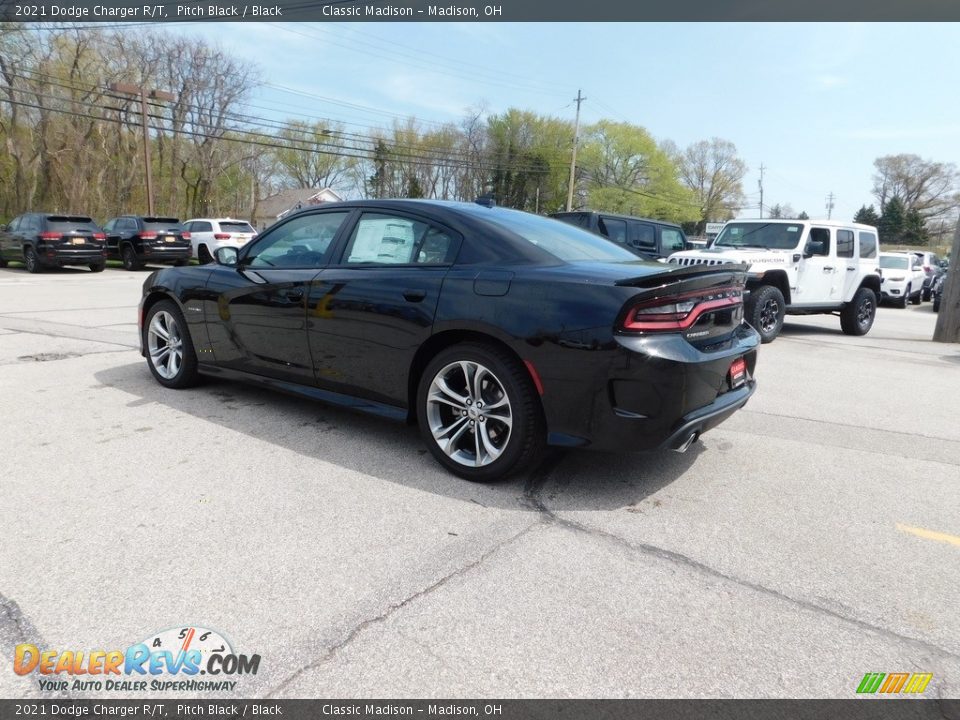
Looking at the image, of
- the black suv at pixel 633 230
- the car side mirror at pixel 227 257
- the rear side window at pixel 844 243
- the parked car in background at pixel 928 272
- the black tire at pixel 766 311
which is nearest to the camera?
the car side mirror at pixel 227 257

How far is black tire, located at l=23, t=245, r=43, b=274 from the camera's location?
60.5ft

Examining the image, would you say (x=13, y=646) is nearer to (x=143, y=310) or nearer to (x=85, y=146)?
(x=143, y=310)

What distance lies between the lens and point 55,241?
60.0 ft

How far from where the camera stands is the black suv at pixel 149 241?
2095 cm

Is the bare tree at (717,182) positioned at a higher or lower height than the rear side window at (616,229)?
higher

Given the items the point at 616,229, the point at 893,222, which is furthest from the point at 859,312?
the point at 893,222

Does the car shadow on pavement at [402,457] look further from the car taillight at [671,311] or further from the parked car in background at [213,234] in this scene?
the parked car in background at [213,234]

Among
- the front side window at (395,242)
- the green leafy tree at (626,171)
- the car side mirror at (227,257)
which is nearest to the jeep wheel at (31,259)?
the car side mirror at (227,257)

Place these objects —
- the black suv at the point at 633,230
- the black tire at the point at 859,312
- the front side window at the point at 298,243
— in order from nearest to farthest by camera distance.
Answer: the front side window at the point at 298,243 < the black tire at the point at 859,312 < the black suv at the point at 633,230

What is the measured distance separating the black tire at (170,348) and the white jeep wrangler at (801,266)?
705cm

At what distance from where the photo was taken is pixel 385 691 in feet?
6.26

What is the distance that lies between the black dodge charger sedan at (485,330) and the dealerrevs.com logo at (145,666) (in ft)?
5.50

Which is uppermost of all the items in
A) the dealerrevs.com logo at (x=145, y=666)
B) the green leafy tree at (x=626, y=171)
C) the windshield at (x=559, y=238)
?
the green leafy tree at (x=626, y=171)

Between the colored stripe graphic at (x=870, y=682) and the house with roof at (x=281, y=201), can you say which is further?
the house with roof at (x=281, y=201)
